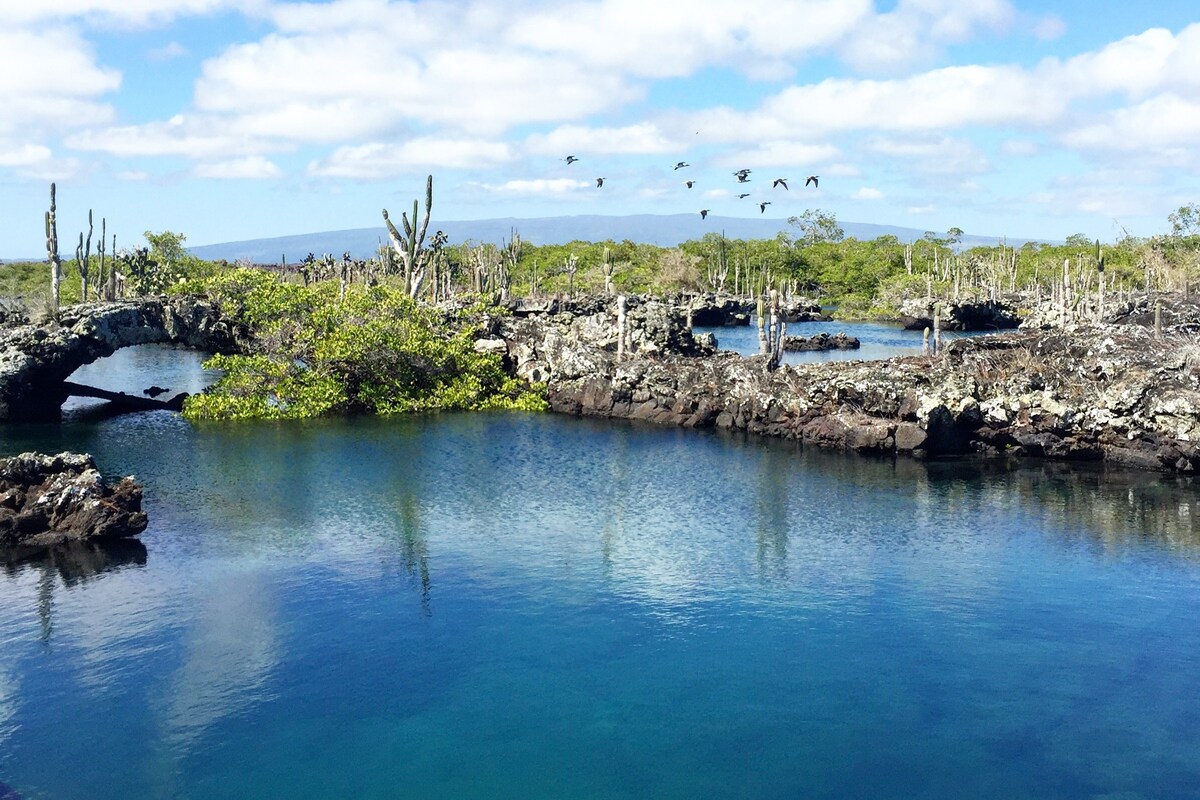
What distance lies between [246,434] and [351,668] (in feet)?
103

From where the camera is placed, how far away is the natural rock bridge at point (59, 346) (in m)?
55.3

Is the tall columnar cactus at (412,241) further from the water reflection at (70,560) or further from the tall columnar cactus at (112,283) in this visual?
the water reflection at (70,560)

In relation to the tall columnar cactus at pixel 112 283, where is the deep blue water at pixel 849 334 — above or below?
below

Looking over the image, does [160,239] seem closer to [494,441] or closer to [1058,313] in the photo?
[494,441]

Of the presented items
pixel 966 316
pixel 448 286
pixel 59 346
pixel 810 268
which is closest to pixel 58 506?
pixel 59 346

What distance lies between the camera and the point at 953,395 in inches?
1997

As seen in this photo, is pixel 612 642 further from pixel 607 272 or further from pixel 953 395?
pixel 607 272

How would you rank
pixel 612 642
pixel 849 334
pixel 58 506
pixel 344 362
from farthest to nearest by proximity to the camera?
pixel 849 334 → pixel 344 362 → pixel 58 506 → pixel 612 642

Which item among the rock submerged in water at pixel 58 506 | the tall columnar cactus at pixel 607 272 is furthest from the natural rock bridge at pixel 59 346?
the tall columnar cactus at pixel 607 272

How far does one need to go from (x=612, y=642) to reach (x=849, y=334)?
3916 inches

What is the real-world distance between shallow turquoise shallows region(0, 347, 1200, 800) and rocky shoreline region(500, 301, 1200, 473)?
4.37m

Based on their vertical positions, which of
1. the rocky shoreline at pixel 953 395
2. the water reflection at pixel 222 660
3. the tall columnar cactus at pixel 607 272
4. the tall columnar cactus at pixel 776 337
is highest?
the tall columnar cactus at pixel 607 272

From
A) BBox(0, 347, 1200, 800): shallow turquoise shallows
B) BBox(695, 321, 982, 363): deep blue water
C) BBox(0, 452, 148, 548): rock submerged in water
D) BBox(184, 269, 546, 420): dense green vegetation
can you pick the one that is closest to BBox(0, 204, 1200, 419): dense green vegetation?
BBox(184, 269, 546, 420): dense green vegetation

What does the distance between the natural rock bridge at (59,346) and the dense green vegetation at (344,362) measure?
4887 millimetres
